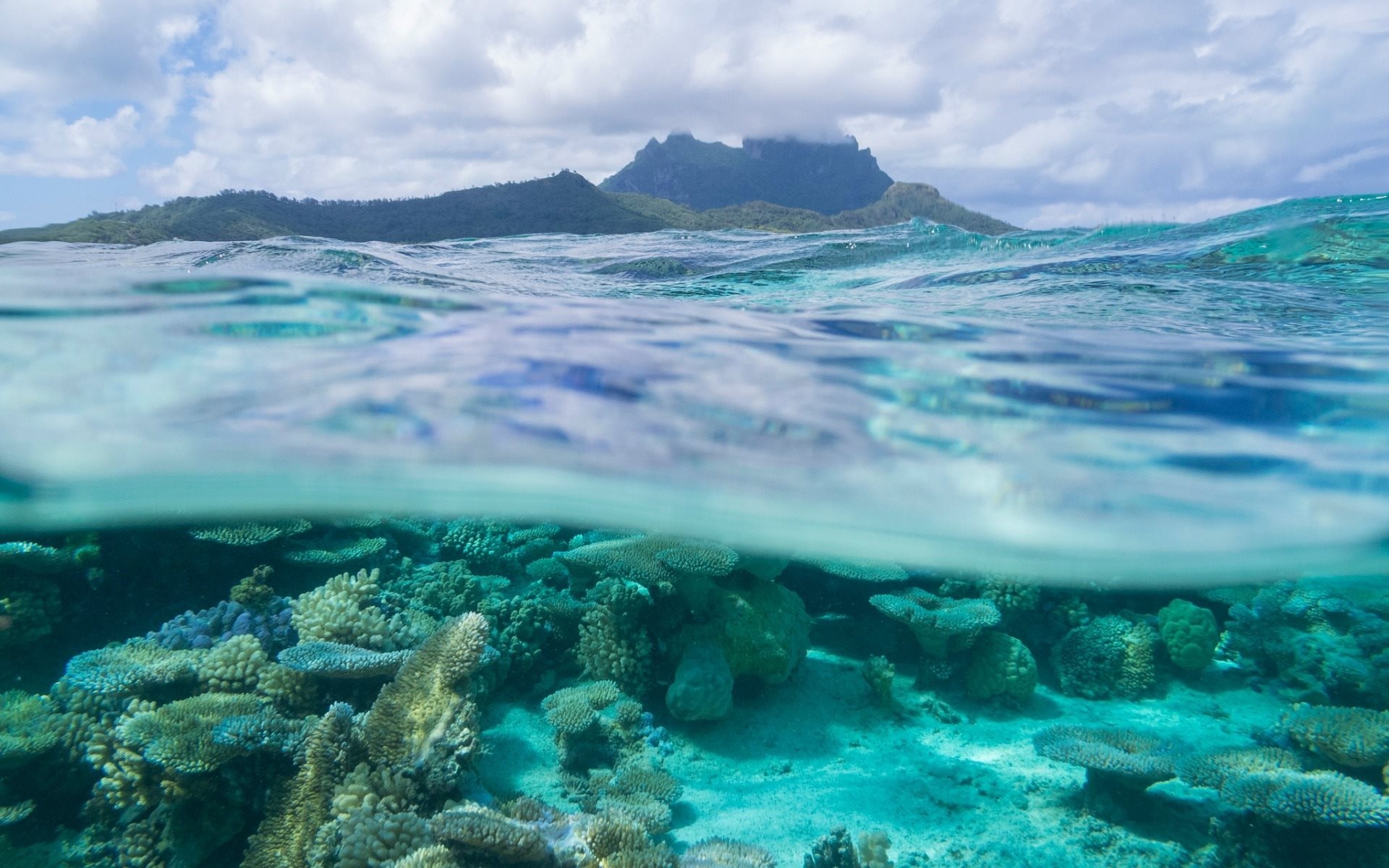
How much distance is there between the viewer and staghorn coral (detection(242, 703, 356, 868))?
6426 millimetres

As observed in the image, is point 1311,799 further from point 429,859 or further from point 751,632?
point 429,859

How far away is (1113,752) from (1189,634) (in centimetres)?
464

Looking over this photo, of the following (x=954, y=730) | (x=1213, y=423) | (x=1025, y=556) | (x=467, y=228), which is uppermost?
(x=467, y=228)

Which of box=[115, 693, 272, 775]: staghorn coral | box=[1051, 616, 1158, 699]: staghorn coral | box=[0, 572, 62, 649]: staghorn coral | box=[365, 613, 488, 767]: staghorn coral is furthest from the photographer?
box=[1051, 616, 1158, 699]: staghorn coral

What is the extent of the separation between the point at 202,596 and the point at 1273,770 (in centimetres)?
1409

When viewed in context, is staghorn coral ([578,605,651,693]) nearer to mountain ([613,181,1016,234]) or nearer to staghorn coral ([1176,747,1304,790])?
staghorn coral ([1176,747,1304,790])

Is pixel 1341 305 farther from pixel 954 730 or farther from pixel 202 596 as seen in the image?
pixel 202 596

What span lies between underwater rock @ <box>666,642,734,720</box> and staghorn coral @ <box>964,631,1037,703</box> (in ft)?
13.2

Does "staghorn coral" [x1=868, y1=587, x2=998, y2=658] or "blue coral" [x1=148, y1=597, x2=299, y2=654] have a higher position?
"blue coral" [x1=148, y1=597, x2=299, y2=654]

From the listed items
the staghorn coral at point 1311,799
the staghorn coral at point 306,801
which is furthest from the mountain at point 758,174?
the staghorn coral at point 1311,799

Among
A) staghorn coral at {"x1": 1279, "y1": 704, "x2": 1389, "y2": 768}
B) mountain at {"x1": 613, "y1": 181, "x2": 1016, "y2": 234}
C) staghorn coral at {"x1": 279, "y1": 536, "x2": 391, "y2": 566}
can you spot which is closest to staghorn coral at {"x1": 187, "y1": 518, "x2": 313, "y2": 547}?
staghorn coral at {"x1": 279, "y1": 536, "x2": 391, "y2": 566}

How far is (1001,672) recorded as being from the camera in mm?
10258

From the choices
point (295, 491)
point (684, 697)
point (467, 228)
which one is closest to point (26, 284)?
point (295, 491)

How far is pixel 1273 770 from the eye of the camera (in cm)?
735
